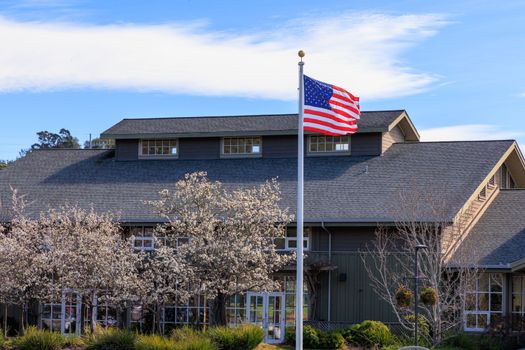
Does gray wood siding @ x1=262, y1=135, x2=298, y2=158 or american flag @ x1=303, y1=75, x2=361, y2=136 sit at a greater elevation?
gray wood siding @ x1=262, y1=135, x2=298, y2=158

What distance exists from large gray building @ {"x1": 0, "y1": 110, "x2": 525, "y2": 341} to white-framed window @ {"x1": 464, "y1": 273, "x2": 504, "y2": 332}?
2.0 inches

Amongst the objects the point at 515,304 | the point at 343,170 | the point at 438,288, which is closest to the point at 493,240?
the point at 515,304

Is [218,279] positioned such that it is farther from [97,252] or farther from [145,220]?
[145,220]

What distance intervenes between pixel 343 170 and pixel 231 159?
5433mm

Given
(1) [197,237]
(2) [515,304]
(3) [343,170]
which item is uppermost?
(3) [343,170]

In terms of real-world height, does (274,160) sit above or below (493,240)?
above

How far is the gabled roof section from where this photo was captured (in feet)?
131

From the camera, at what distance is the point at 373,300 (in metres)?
33.8

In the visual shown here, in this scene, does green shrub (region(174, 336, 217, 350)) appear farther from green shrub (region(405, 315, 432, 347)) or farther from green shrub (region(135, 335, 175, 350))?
green shrub (region(405, 315, 432, 347))

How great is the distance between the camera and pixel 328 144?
131ft

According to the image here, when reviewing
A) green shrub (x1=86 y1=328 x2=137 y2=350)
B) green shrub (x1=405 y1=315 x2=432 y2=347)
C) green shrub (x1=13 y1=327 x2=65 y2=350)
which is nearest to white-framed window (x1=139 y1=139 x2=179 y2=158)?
green shrub (x1=13 y1=327 x2=65 y2=350)

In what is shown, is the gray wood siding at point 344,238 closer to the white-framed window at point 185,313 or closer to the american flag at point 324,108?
the white-framed window at point 185,313

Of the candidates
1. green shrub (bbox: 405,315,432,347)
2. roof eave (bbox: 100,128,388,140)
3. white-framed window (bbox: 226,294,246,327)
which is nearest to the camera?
green shrub (bbox: 405,315,432,347)

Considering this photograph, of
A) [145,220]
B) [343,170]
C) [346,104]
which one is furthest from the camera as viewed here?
[343,170]
